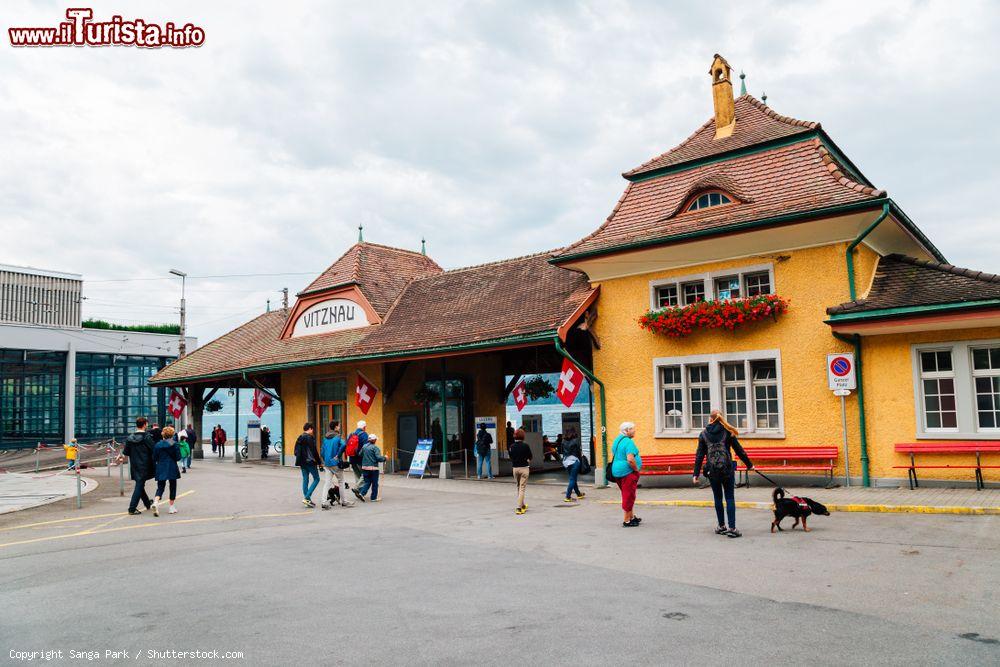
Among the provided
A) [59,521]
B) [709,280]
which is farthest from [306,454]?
[709,280]

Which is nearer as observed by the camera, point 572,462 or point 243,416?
point 572,462

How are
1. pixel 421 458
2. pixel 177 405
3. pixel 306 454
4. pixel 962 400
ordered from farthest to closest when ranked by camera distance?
pixel 177 405, pixel 421 458, pixel 306 454, pixel 962 400

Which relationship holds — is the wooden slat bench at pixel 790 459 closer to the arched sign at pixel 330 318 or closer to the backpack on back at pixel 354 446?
the backpack on back at pixel 354 446

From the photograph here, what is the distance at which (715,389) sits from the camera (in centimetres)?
1591

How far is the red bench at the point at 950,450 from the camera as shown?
42.3 feet

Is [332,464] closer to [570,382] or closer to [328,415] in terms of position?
[570,382]

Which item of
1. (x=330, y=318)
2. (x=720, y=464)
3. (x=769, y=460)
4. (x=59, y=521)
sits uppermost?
(x=330, y=318)

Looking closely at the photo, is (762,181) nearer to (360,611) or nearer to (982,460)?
(982,460)

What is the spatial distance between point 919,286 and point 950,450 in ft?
10.1

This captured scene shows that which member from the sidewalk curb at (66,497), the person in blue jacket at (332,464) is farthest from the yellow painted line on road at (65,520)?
the person in blue jacket at (332,464)

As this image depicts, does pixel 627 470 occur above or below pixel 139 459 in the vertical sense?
below

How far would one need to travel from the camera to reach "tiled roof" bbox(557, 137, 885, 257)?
14.7m

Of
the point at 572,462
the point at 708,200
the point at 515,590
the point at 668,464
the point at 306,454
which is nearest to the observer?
the point at 515,590

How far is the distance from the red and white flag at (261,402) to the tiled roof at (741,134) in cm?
1631
